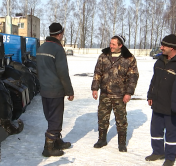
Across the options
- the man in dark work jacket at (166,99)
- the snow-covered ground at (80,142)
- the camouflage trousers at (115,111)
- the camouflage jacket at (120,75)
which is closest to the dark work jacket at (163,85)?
the man in dark work jacket at (166,99)

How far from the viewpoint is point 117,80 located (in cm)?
376

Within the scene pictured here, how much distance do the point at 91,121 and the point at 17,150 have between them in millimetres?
1936

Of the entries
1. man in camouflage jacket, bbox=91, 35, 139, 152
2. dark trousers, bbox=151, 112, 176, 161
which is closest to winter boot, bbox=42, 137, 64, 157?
man in camouflage jacket, bbox=91, 35, 139, 152

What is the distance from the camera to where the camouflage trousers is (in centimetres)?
380

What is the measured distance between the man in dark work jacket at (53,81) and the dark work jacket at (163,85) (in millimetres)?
1113

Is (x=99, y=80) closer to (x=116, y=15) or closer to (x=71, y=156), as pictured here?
(x=71, y=156)

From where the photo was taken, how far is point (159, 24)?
188 ft

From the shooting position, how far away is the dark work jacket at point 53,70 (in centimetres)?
339

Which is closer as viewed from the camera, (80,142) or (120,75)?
(120,75)

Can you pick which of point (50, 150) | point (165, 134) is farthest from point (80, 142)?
point (165, 134)

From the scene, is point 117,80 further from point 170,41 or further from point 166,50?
point 170,41

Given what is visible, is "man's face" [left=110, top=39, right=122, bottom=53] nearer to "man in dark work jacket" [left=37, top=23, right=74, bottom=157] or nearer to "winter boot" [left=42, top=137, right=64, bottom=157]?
"man in dark work jacket" [left=37, top=23, right=74, bottom=157]

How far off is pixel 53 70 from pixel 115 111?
3.63 feet

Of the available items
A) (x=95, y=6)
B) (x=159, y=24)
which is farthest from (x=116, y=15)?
(x=159, y=24)
